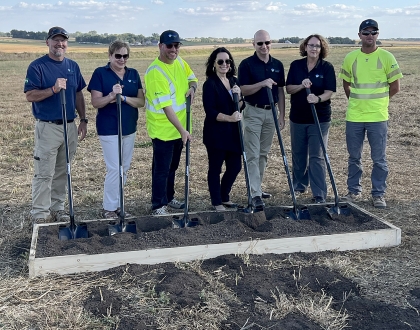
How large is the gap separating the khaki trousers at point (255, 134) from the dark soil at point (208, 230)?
653 mm

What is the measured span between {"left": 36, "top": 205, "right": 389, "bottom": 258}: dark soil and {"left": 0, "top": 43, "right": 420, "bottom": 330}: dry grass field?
0.93 ft

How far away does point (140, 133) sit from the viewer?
1181cm

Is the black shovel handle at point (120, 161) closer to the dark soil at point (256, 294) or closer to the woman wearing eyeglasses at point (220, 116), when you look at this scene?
the dark soil at point (256, 294)

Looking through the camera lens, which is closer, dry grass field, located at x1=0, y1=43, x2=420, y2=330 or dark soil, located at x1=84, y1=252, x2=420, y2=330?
dark soil, located at x1=84, y1=252, x2=420, y2=330

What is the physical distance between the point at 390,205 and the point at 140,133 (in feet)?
21.7

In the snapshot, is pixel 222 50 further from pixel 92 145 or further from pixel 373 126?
pixel 92 145

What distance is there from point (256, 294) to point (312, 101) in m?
2.87

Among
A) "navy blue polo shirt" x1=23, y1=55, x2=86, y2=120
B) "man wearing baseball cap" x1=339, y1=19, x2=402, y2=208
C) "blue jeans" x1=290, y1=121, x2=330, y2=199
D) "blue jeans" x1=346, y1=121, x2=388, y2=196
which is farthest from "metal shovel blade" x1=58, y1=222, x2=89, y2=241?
"blue jeans" x1=346, y1=121, x2=388, y2=196

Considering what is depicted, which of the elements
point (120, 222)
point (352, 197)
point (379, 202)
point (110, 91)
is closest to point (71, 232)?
point (120, 222)

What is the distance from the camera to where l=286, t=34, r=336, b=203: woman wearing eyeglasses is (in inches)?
253

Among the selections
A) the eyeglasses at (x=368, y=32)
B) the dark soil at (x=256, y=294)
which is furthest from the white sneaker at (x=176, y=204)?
the eyeglasses at (x=368, y=32)

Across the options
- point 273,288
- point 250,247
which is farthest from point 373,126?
point 273,288

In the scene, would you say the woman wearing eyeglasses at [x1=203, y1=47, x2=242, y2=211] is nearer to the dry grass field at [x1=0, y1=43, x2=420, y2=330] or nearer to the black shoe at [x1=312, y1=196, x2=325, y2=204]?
the dry grass field at [x1=0, y1=43, x2=420, y2=330]

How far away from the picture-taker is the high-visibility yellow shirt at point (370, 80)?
6539 millimetres
